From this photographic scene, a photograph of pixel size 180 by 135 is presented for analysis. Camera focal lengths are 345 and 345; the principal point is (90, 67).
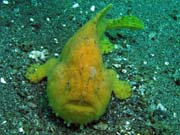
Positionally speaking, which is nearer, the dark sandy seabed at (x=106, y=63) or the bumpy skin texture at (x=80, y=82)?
the bumpy skin texture at (x=80, y=82)

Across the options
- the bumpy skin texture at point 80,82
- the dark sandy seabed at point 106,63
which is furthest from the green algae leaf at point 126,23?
the bumpy skin texture at point 80,82

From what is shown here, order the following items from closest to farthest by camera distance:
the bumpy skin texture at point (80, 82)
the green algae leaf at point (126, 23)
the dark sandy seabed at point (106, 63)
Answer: the bumpy skin texture at point (80, 82)
the dark sandy seabed at point (106, 63)
the green algae leaf at point (126, 23)

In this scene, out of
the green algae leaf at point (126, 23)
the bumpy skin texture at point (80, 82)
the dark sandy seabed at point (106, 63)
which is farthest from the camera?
the green algae leaf at point (126, 23)

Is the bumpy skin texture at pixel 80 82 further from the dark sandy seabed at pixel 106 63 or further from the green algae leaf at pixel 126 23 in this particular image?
the green algae leaf at pixel 126 23

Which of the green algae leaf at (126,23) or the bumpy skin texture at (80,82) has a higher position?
the green algae leaf at (126,23)

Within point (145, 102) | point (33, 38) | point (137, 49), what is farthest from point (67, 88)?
point (137, 49)

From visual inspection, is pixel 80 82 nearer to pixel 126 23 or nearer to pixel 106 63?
pixel 106 63

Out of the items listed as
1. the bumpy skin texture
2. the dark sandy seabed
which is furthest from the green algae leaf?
the bumpy skin texture

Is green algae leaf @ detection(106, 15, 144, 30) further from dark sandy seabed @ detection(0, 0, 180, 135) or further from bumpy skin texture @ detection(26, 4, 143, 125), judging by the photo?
bumpy skin texture @ detection(26, 4, 143, 125)

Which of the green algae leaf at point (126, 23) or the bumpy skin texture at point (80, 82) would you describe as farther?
the green algae leaf at point (126, 23)
